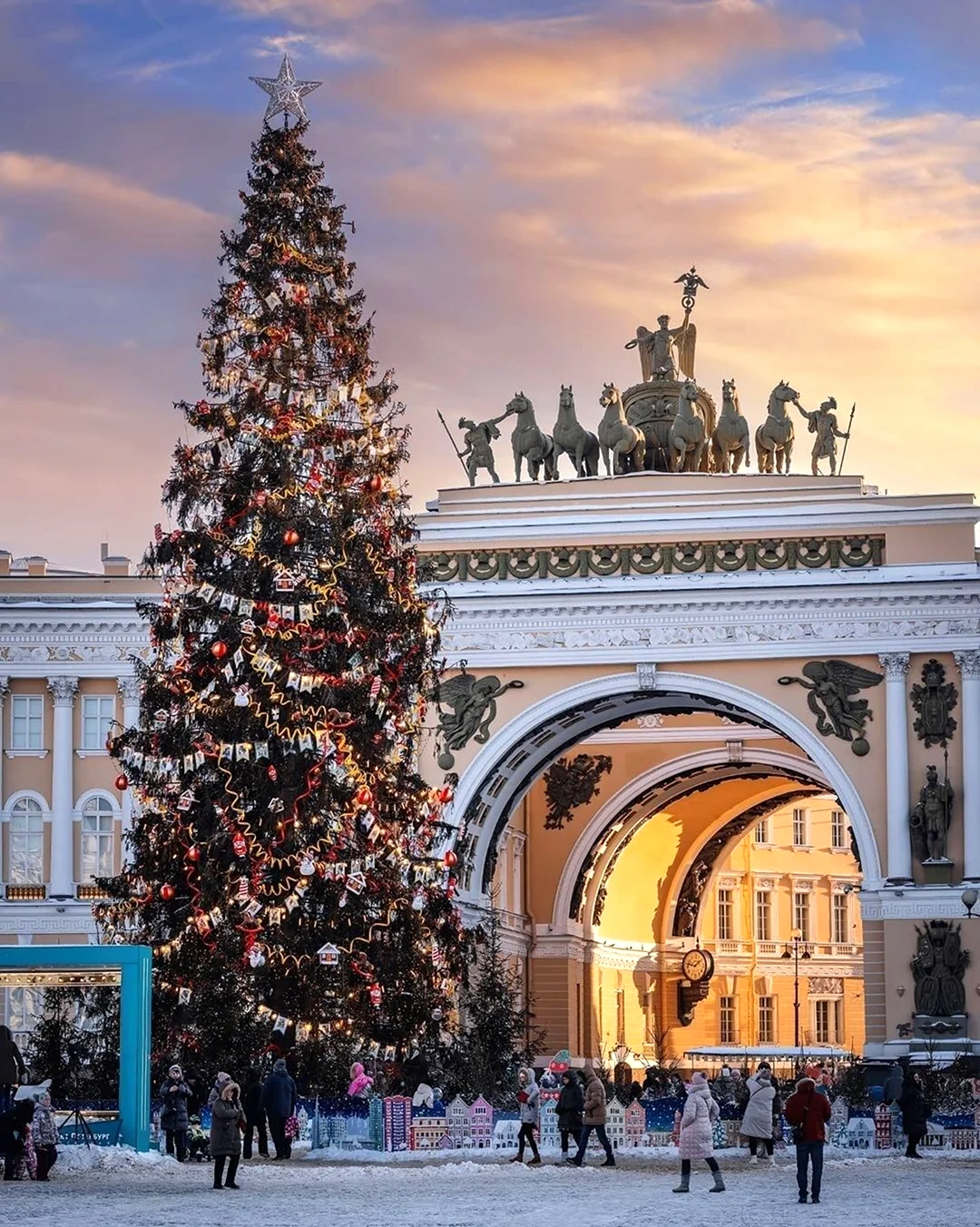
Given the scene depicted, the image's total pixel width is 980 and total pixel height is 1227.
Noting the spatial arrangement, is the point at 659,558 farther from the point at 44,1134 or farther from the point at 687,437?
the point at 44,1134

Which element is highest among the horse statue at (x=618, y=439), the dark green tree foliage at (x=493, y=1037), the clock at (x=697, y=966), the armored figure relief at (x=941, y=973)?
the horse statue at (x=618, y=439)

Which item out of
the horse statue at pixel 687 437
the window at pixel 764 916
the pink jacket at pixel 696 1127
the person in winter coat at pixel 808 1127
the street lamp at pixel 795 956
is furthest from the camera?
the window at pixel 764 916

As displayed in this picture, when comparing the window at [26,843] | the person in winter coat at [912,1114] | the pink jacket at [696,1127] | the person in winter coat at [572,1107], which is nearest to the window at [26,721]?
the window at [26,843]

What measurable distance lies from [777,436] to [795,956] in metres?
31.7

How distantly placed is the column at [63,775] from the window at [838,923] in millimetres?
35535

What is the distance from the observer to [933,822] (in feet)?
156

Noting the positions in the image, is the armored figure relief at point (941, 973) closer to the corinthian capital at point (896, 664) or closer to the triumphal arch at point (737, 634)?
the triumphal arch at point (737, 634)

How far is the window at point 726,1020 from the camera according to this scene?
77250mm

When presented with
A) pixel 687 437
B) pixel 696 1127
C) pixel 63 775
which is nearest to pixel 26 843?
pixel 63 775

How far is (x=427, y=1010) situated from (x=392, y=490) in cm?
636

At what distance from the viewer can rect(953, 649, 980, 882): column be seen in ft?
156

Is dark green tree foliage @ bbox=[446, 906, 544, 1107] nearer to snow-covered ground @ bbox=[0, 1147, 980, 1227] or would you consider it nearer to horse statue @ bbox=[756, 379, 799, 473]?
snow-covered ground @ bbox=[0, 1147, 980, 1227]

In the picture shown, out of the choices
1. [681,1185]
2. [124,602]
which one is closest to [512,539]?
[124,602]

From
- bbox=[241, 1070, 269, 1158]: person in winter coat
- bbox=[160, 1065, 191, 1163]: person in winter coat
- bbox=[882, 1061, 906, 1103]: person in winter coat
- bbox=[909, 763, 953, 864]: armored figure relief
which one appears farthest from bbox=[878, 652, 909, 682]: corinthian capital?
bbox=[160, 1065, 191, 1163]: person in winter coat
